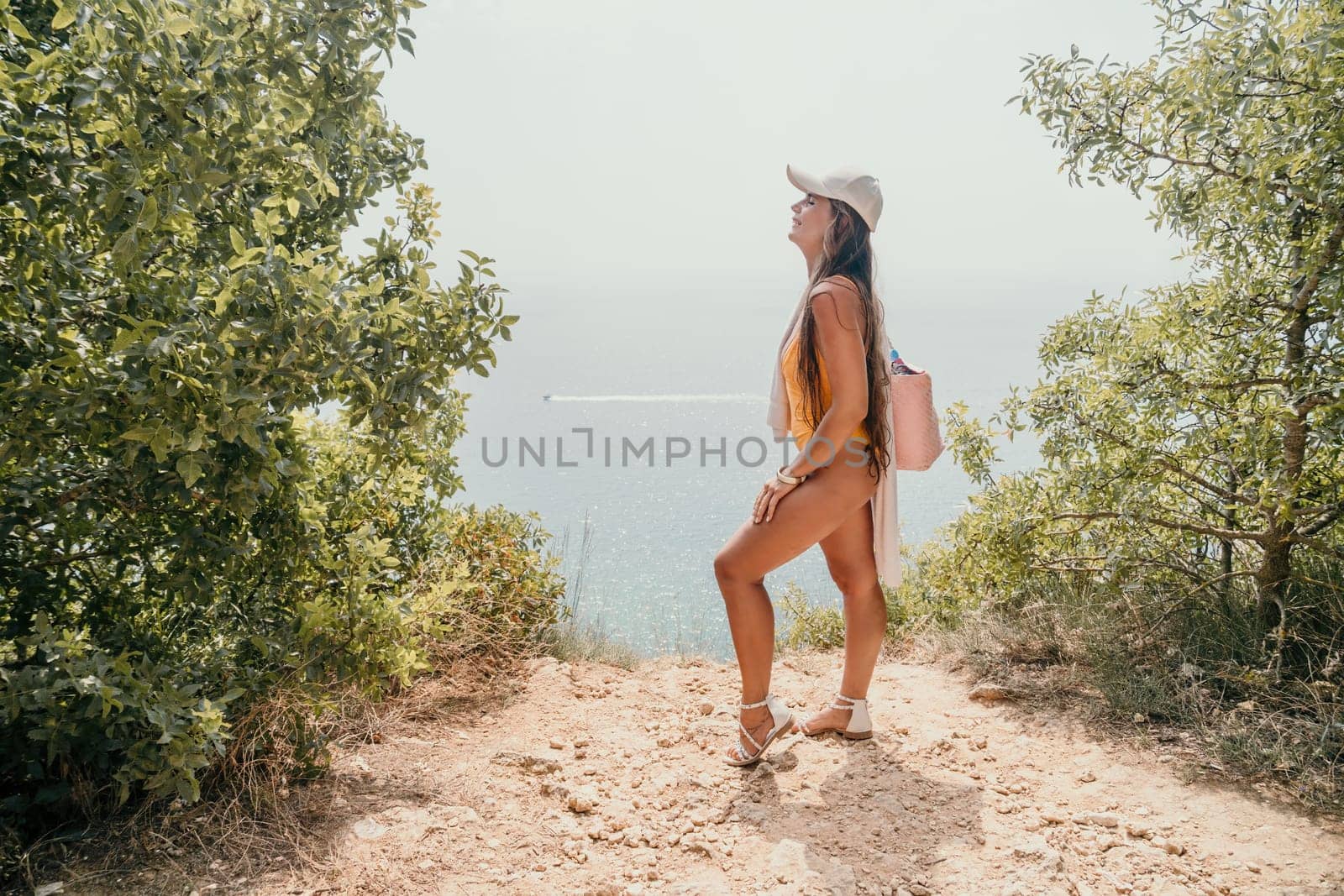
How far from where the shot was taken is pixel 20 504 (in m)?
2.89

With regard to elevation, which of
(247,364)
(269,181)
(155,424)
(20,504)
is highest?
(269,181)

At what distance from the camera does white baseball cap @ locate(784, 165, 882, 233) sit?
3.45 metres

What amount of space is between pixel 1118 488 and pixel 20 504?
4.38 meters

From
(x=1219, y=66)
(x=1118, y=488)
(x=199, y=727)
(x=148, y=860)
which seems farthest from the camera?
(x=1118, y=488)

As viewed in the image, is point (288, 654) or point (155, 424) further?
point (288, 654)

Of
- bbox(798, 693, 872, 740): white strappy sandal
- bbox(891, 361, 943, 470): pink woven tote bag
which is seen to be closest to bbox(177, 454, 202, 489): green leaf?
bbox(891, 361, 943, 470): pink woven tote bag

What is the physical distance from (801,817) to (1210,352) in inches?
107

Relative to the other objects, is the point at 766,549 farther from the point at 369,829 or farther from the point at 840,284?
the point at 369,829

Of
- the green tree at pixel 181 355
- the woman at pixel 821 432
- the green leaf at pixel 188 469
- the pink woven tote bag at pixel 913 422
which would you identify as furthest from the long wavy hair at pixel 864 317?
the green leaf at pixel 188 469

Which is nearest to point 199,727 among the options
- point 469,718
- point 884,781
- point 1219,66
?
point 469,718

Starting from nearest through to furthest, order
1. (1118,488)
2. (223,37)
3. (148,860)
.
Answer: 1. (223,37)
2. (148,860)
3. (1118,488)

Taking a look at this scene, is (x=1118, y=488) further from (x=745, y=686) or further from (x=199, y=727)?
(x=199, y=727)

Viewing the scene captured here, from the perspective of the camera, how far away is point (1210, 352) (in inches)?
155

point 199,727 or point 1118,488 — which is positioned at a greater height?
point 1118,488
